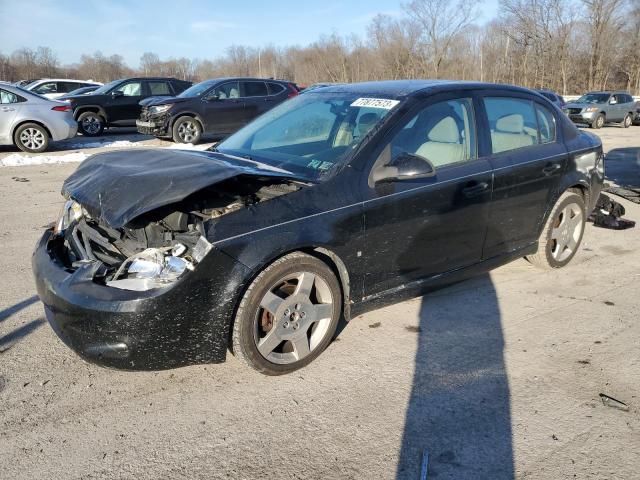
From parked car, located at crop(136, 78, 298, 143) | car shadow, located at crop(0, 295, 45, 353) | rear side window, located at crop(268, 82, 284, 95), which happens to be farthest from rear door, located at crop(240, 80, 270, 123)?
car shadow, located at crop(0, 295, 45, 353)

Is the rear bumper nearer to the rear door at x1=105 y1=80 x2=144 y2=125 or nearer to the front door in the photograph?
the front door

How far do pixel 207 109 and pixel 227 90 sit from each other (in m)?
0.88

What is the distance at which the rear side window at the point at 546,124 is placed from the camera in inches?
182

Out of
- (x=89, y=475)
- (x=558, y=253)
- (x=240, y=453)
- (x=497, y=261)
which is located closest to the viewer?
(x=89, y=475)

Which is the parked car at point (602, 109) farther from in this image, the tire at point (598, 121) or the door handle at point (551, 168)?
the door handle at point (551, 168)

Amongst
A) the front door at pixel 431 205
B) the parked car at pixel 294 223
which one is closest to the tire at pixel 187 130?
the parked car at pixel 294 223

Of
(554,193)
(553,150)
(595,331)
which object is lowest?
(595,331)

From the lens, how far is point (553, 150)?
4594mm

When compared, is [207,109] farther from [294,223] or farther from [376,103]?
[294,223]

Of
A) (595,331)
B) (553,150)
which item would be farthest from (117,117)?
(595,331)

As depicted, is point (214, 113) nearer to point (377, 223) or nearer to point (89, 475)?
point (377, 223)

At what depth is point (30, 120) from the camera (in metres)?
11.9

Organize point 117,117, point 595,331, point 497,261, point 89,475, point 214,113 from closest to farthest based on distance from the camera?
point 89,475 < point 595,331 < point 497,261 < point 214,113 < point 117,117

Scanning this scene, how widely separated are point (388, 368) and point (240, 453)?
113cm
